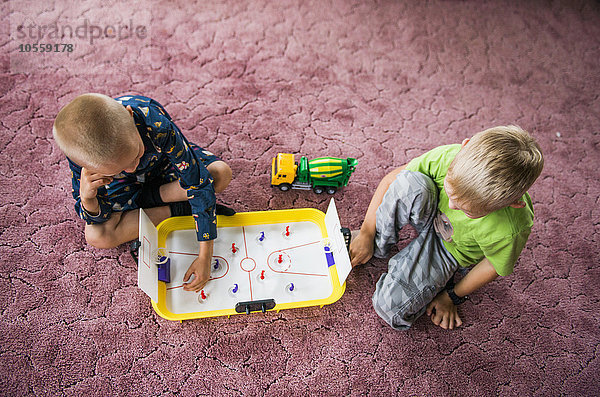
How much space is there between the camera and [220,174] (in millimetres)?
1083

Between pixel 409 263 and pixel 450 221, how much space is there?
150 mm

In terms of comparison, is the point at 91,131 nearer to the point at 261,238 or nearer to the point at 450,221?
the point at 261,238

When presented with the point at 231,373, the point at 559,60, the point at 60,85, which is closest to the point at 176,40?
the point at 60,85

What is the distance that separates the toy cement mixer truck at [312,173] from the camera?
112 centimetres

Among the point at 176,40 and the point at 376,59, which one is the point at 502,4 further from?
the point at 176,40

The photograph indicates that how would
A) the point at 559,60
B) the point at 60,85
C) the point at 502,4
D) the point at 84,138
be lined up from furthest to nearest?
the point at 502,4, the point at 559,60, the point at 60,85, the point at 84,138

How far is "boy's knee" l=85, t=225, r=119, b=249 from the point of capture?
98cm

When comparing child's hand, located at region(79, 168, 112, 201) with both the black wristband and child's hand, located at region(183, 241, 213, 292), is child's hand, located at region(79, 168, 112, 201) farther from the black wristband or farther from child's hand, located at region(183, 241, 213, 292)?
the black wristband

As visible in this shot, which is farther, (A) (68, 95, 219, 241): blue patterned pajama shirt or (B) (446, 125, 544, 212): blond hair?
(A) (68, 95, 219, 241): blue patterned pajama shirt

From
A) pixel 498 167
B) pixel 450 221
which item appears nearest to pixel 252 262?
pixel 450 221

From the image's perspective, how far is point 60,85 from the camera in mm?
1339

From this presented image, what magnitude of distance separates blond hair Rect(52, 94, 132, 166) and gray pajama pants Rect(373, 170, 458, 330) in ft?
1.97

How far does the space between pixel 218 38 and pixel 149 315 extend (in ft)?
3.47

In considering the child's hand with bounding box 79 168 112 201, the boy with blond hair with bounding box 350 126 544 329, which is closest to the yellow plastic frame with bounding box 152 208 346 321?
the boy with blond hair with bounding box 350 126 544 329
